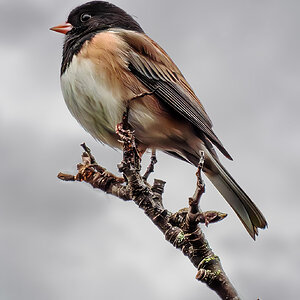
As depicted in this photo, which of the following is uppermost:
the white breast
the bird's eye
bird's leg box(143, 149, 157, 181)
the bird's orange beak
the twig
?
the bird's eye

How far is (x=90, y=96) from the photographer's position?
3068 mm

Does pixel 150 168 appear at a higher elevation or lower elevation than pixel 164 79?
lower

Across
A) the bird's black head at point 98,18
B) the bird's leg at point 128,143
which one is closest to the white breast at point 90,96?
the bird's black head at point 98,18

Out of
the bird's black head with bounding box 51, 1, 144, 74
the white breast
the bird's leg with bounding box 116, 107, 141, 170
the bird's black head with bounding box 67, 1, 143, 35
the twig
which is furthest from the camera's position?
the bird's black head with bounding box 67, 1, 143, 35

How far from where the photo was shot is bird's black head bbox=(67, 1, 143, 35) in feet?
11.6

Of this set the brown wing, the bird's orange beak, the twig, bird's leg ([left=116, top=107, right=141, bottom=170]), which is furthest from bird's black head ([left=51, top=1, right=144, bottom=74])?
bird's leg ([left=116, top=107, right=141, bottom=170])

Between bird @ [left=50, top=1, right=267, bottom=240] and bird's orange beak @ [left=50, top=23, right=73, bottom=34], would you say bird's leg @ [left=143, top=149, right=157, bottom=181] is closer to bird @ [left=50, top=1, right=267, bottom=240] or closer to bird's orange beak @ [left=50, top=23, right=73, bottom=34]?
bird @ [left=50, top=1, right=267, bottom=240]

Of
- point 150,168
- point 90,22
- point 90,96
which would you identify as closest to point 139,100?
point 90,96

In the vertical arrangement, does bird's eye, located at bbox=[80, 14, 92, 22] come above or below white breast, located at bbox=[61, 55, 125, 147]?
above

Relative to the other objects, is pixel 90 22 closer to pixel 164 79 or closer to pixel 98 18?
pixel 98 18

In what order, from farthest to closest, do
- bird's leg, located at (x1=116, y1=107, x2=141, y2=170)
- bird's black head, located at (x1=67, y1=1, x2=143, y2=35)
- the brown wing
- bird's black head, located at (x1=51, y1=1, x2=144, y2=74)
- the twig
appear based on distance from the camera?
bird's black head, located at (x1=67, y1=1, x2=143, y2=35) < bird's black head, located at (x1=51, y1=1, x2=144, y2=74) < the brown wing < bird's leg, located at (x1=116, y1=107, x2=141, y2=170) < the twig

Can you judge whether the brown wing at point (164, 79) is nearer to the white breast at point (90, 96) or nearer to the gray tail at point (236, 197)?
the gray tail at point (236, 197)

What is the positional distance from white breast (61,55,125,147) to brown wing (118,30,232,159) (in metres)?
0.28

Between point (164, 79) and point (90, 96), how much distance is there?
57 cm
